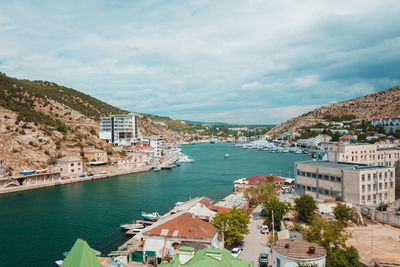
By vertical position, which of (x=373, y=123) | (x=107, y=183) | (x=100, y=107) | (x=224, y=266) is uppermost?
(x=100, y=107)

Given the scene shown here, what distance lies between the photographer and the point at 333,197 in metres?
26.7

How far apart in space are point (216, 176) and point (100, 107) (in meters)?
71.4

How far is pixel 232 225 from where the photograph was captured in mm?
17750

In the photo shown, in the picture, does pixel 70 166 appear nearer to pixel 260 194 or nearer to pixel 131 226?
pixel 131 226

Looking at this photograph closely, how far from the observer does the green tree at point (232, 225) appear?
56.6 feet

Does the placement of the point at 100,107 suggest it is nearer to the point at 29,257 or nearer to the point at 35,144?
the point at 35,144

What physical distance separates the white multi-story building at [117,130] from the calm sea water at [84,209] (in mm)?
28027

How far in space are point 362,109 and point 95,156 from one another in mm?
112888

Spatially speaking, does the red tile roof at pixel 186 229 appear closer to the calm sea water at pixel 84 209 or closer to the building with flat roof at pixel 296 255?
the building with flat roof at pixel 296 255

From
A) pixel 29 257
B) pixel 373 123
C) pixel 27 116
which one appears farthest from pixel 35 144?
pixel 373 123

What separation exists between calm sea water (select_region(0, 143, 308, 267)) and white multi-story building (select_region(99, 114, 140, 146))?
2803cm

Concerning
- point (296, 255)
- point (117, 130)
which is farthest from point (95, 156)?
point (296, 255)

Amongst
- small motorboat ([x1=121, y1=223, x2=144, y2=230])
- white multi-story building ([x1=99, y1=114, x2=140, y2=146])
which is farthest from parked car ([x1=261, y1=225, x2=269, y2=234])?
white multi-story building ([x1=99, y1=114, x2=140, y2=146])

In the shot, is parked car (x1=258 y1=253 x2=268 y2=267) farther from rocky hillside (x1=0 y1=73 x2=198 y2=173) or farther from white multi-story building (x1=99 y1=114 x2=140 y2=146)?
white multi-story building (x1=99 y1=114 x2=140 y2=146)
